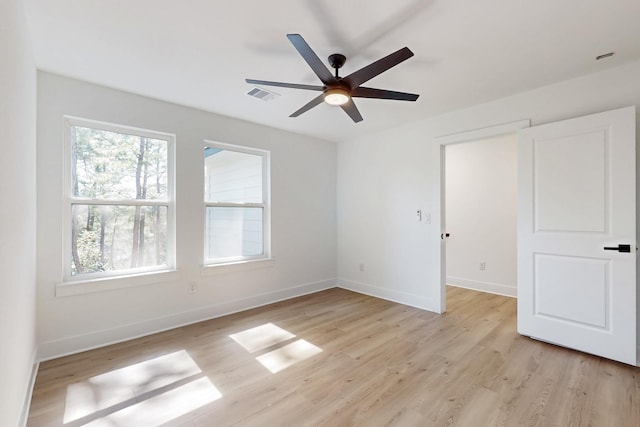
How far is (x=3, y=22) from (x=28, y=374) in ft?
7.24

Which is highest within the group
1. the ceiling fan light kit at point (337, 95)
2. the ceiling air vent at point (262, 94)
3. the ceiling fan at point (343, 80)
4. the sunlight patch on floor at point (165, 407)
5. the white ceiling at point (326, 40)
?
the white ceiling at point (326, 40)

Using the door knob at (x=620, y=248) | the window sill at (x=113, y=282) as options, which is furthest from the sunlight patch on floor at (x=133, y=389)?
the door knob at (x=620, y=248)

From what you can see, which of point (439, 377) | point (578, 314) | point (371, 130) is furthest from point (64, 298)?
point (578, 314)

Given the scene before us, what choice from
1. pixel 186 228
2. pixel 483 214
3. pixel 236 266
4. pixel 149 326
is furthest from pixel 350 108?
pixel 483 214

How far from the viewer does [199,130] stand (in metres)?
3.44

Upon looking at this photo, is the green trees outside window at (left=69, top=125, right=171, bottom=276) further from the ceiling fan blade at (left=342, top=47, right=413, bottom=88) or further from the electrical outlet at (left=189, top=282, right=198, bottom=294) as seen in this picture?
the ceiling fan blade at (left=342, top=47, right=413, bottom=88)

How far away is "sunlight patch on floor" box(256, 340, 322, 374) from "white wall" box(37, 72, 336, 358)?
1.25 m

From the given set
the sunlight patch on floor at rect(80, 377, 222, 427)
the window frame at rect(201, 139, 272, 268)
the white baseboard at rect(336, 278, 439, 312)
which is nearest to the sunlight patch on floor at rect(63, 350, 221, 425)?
the sunlight patch on floor at rect(80, 377, 222, 427)

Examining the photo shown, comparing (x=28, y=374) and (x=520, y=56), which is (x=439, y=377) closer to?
(x=520, y=56)

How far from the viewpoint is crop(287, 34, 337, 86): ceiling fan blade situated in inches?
64.7

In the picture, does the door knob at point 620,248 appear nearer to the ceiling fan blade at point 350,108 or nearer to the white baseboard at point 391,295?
the white baseboard at point 391,295

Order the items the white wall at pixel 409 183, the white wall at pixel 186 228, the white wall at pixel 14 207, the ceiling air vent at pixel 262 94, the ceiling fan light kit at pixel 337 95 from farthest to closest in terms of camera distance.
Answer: the ceiling air vent at pixel 262 94 → the white wall at pixel 409 183 → the white wall at pixel 186 228 → the ceiling fan light kit at pixel 337 95 → the white wall at pixel 14 207

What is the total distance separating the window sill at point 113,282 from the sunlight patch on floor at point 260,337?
3.18 ft

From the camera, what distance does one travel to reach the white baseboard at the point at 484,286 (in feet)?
14.1
